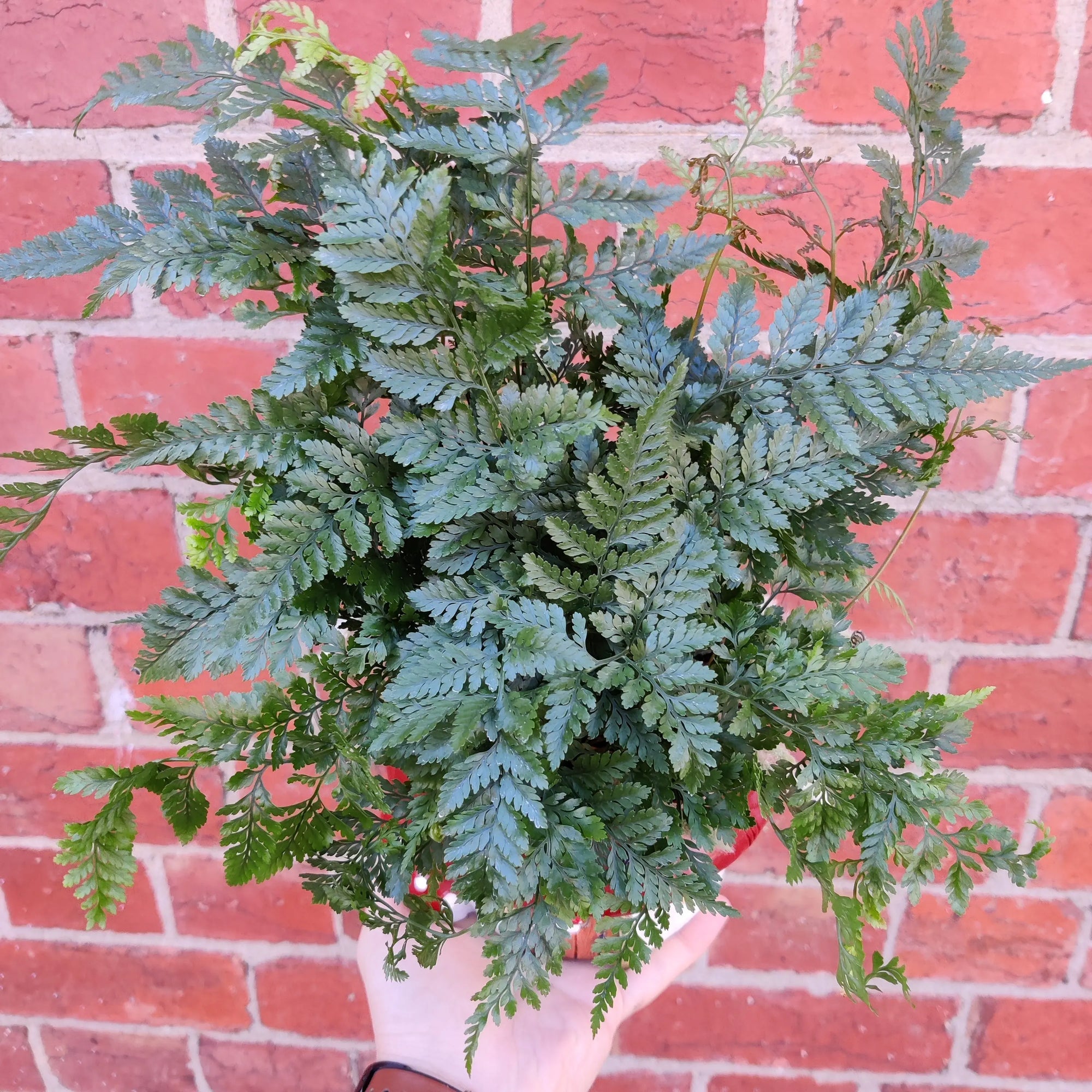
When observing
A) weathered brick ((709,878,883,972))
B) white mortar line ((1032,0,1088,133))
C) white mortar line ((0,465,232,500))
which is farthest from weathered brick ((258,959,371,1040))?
white mortar line ((1032,0,1088,133))

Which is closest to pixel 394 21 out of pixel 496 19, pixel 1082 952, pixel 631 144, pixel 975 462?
pixel 496 19

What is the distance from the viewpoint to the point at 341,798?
1.34 ft

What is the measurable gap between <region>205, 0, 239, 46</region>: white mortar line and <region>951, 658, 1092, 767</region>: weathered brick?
2.42 ft

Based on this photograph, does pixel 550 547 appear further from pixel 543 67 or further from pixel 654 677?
pixel 543 67

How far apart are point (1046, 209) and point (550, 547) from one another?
0.46 metres

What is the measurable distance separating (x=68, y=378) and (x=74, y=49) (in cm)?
24

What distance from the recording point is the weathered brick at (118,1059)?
918 mm

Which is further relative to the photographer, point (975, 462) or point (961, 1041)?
point (961, 1041)

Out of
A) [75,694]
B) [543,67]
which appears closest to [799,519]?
[543,67]

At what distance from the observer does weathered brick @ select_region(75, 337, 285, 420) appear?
2.13 feet

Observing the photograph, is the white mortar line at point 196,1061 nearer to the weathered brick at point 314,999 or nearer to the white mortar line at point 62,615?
the weathered brick at point 314,999

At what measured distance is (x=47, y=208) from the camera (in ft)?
2.03

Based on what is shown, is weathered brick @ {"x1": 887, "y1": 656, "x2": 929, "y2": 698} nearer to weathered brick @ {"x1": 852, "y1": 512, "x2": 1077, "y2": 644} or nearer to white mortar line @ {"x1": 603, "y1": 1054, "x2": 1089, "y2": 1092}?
weathered brick @ {"x1": 852, "y1": 512, "x2": 1077, "y2": 644}

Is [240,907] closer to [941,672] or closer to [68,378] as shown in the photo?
[68,378]
